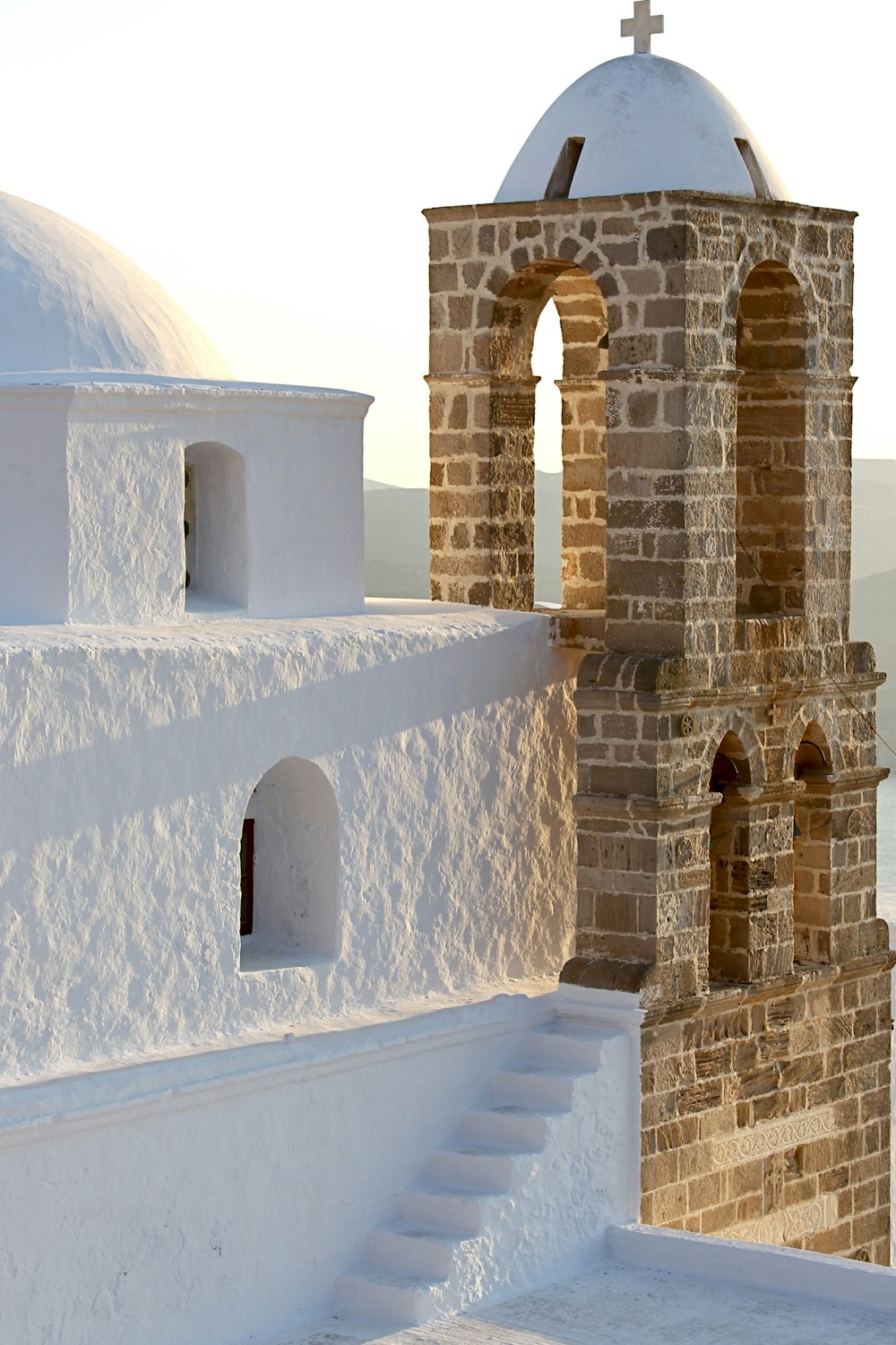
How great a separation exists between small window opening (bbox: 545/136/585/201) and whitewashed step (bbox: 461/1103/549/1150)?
486cm

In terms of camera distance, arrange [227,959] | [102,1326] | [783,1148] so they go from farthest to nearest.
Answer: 1. [783,1148]
2. [227,959]
3. [102,1326]

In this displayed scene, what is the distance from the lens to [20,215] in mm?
12945

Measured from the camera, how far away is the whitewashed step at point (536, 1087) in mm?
12352

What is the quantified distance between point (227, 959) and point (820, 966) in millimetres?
4114

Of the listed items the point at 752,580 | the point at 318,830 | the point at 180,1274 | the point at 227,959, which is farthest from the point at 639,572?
the point at 180,1274

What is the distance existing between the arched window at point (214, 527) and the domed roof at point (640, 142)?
2575mm

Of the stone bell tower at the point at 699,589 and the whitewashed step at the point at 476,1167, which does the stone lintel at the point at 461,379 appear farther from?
the whitewashed step at the point at 476,1167

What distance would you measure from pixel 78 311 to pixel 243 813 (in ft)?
9.29

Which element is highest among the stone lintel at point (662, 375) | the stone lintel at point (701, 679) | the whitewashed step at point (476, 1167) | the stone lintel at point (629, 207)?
the stone lintel at point (629, 207)

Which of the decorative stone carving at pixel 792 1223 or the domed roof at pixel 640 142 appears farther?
the decorative stone carving at pixel 792 1223

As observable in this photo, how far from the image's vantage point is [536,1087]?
40.9 feet

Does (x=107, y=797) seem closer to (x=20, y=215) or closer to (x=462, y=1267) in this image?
(x=462, y=1267)

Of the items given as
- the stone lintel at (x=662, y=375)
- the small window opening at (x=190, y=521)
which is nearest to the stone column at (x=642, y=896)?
the stone lintel at (x=662, y=375)

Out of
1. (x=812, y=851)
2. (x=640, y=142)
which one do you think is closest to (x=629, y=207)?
(x=640, y=142)
